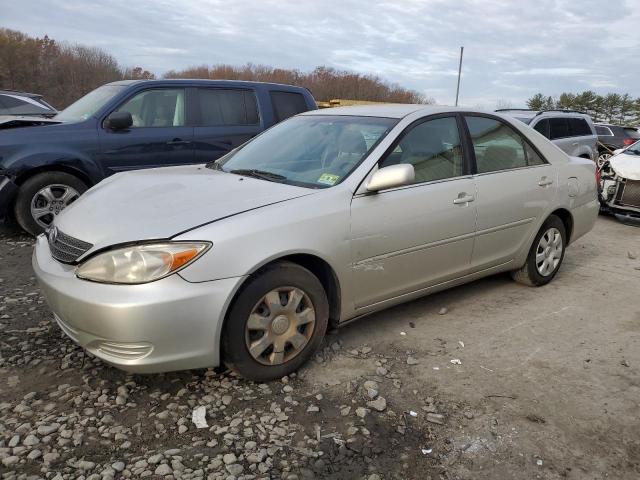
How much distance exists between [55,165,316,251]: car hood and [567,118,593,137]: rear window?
8866 millimetres

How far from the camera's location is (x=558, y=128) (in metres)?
10.1

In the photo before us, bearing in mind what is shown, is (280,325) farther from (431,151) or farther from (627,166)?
(627,166)

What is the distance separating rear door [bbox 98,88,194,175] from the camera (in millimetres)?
6055

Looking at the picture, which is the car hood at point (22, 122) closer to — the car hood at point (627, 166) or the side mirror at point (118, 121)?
the side mirror at point (118, 121)

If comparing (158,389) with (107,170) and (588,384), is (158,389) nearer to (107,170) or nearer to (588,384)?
(588,384)

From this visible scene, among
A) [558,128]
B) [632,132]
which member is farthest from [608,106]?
[558,128]

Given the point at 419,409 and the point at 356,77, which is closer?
the point at 419,409

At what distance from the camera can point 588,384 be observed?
3.21 m

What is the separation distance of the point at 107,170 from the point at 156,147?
61 centimetres

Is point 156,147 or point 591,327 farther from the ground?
point 156,147

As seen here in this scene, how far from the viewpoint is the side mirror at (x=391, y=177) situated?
328cm

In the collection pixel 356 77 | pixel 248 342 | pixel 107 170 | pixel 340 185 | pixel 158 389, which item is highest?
pixel 356 77

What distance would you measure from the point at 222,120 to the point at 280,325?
4397 millimetres

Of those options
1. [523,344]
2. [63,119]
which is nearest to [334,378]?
[523,344]
